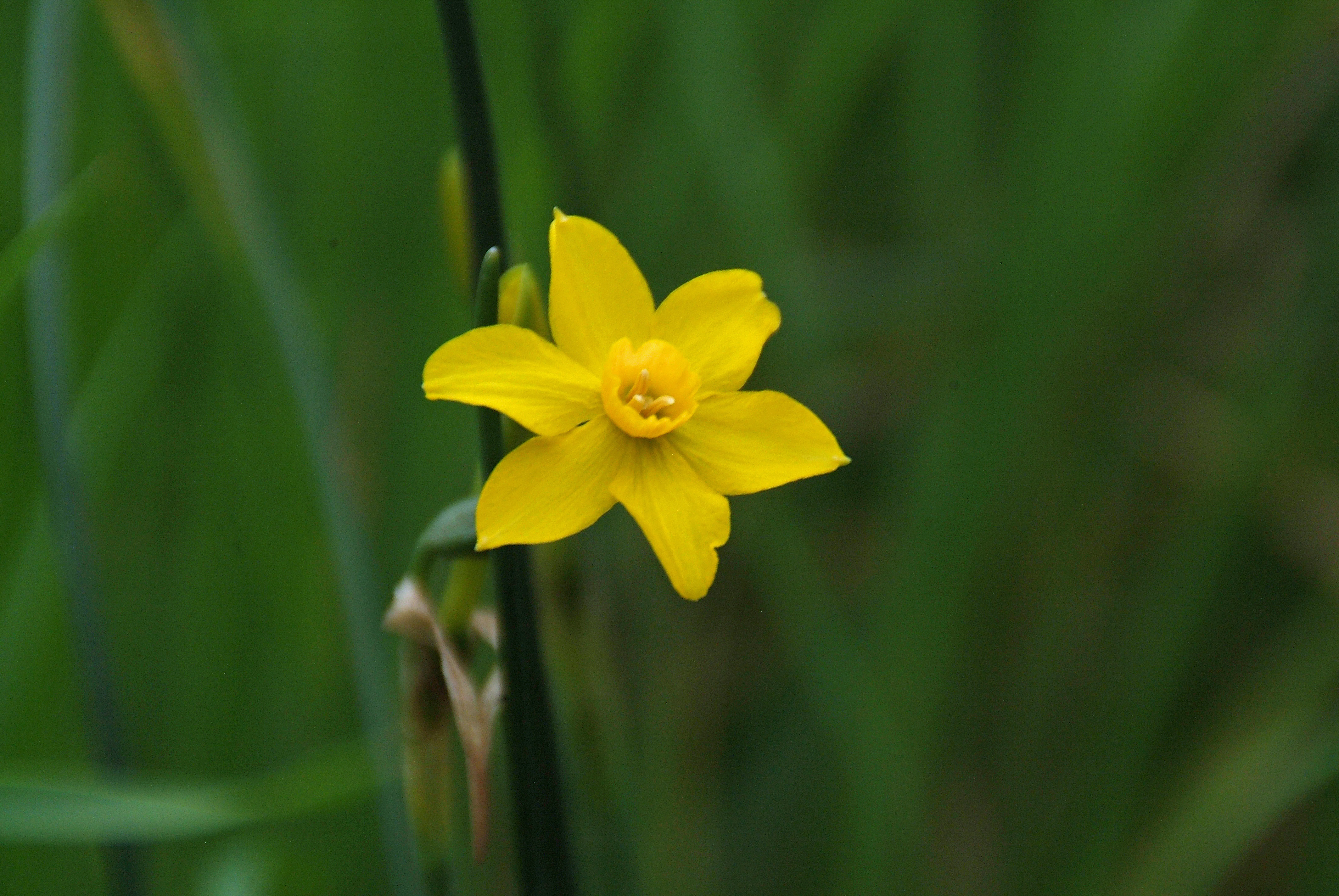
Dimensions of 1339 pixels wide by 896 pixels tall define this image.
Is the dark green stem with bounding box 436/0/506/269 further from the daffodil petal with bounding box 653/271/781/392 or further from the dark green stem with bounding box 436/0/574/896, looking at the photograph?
the daffodil petal with bounding box 653/271/781/392

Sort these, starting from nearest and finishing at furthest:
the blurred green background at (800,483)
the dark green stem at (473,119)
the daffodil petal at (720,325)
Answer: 1. the dark green stem at (473,119)
2. the daffodil petal at (720,325)
3. the blurred green background at (800,483)

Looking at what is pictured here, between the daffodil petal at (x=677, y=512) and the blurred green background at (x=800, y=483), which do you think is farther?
the blurred green background at (x=800, y=483)

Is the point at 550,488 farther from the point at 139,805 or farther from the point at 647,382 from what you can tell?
the point at 139,805

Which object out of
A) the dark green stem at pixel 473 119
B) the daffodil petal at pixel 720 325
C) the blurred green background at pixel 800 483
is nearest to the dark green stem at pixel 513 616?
the dark green stem at pixel 473 119

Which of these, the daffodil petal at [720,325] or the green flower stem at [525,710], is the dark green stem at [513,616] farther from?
the daffodil petal at [720,325]

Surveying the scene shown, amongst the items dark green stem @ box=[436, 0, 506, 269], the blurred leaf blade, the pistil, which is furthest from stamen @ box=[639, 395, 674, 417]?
the blurred leaf blade

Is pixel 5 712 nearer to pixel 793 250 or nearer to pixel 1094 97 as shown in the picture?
pixel 793 250
